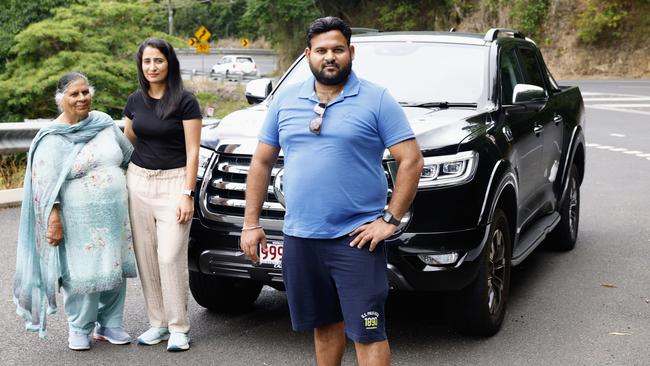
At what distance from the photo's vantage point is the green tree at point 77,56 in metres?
23.6

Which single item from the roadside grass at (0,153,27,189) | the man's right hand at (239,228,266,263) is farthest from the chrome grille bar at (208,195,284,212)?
the roadside grass at (0,153,27,189)

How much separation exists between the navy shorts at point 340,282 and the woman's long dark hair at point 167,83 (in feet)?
5.64

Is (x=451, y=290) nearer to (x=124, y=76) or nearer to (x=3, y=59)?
(x=124, y=76)

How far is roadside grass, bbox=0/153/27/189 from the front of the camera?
35.8 ft

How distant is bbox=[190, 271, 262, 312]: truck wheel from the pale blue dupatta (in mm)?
935

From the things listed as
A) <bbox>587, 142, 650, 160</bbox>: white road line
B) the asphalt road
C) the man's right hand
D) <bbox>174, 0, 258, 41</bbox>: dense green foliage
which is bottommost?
<bbox>174, 0, 258, 41</bbox>: dense green foliage

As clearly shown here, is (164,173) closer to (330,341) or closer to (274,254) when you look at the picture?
(274,254)

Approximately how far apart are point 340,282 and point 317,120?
2.20 ft

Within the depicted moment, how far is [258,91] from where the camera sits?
268 inches

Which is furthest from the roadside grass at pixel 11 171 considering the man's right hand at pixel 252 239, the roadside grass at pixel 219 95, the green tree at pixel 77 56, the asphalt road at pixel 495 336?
the roadside grass at pixel 219 95

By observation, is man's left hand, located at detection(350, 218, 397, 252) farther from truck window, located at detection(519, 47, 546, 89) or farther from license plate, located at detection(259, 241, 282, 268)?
truck window, located at detection(519, 47, 546, 89)

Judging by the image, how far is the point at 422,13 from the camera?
55.2 metres

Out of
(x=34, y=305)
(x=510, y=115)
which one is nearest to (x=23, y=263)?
(x=34, y=305)

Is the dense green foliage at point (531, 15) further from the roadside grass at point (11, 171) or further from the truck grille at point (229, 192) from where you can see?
the truck grille at point (229, 192)
